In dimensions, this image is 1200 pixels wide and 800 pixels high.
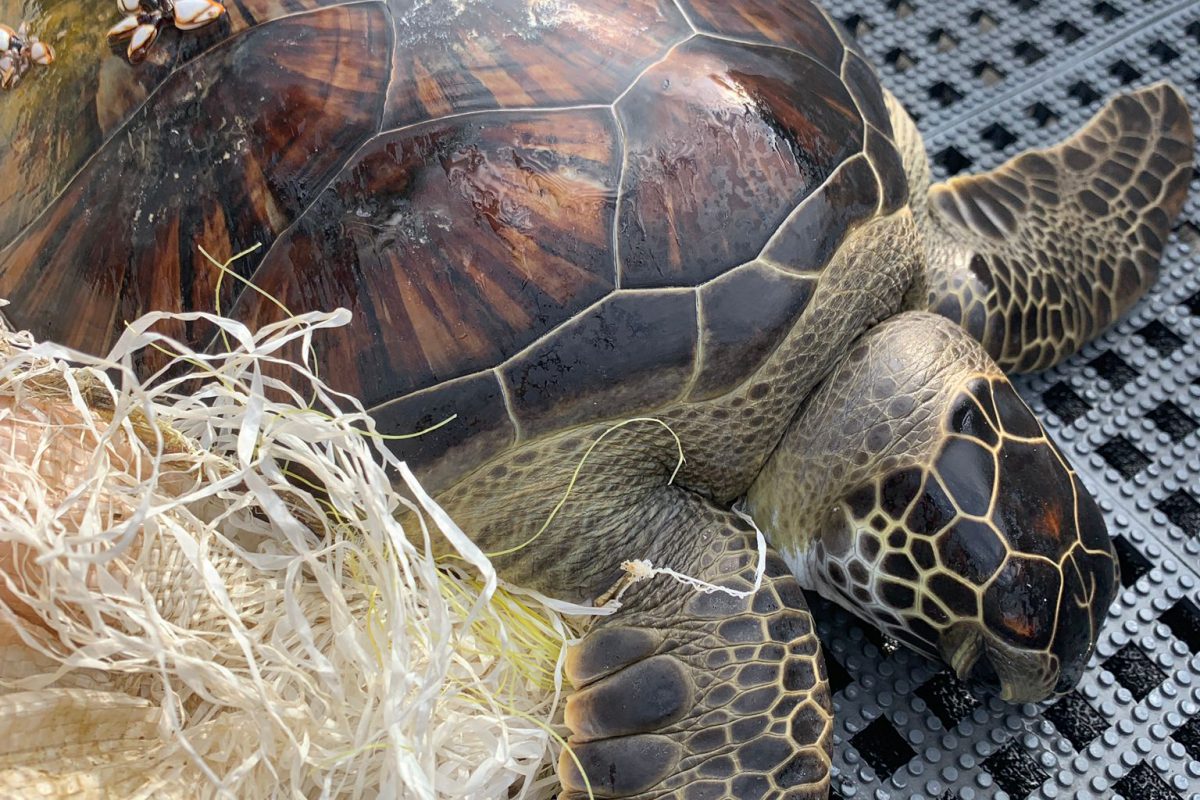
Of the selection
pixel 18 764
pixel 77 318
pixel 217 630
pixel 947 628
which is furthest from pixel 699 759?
pixel 77 318

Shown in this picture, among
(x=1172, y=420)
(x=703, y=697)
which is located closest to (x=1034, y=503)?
(x=703, y=697)

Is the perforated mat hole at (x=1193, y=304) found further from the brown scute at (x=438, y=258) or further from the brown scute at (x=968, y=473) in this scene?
the brown scute at (x=438, y=258)

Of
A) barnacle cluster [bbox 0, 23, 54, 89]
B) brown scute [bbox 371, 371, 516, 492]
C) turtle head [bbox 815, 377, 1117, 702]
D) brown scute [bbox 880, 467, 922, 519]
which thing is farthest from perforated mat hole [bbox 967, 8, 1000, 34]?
barnacle cluster [bbox 0, 23, 54, 89]

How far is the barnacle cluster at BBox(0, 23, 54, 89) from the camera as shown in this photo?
47.4 inches

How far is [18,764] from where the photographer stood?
0.90 meters

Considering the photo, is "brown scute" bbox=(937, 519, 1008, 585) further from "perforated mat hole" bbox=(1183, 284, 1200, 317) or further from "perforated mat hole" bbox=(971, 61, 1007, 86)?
"perforated mat hole" bbox=(971, 61, 1007, 86)

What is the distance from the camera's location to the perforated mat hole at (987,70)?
1.85m

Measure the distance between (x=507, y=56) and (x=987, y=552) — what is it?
0.73 metres

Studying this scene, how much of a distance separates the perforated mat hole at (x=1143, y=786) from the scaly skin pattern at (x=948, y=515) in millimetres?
170

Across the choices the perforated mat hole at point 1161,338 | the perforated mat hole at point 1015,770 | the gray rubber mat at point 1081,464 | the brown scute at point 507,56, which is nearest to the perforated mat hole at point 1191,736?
the gray rubber mat at point 1081,464

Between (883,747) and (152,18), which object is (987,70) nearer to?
(883,747)

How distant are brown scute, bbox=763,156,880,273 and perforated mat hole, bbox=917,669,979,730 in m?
0.56

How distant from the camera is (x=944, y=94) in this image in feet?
6.01

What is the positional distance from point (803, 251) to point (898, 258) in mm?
188
